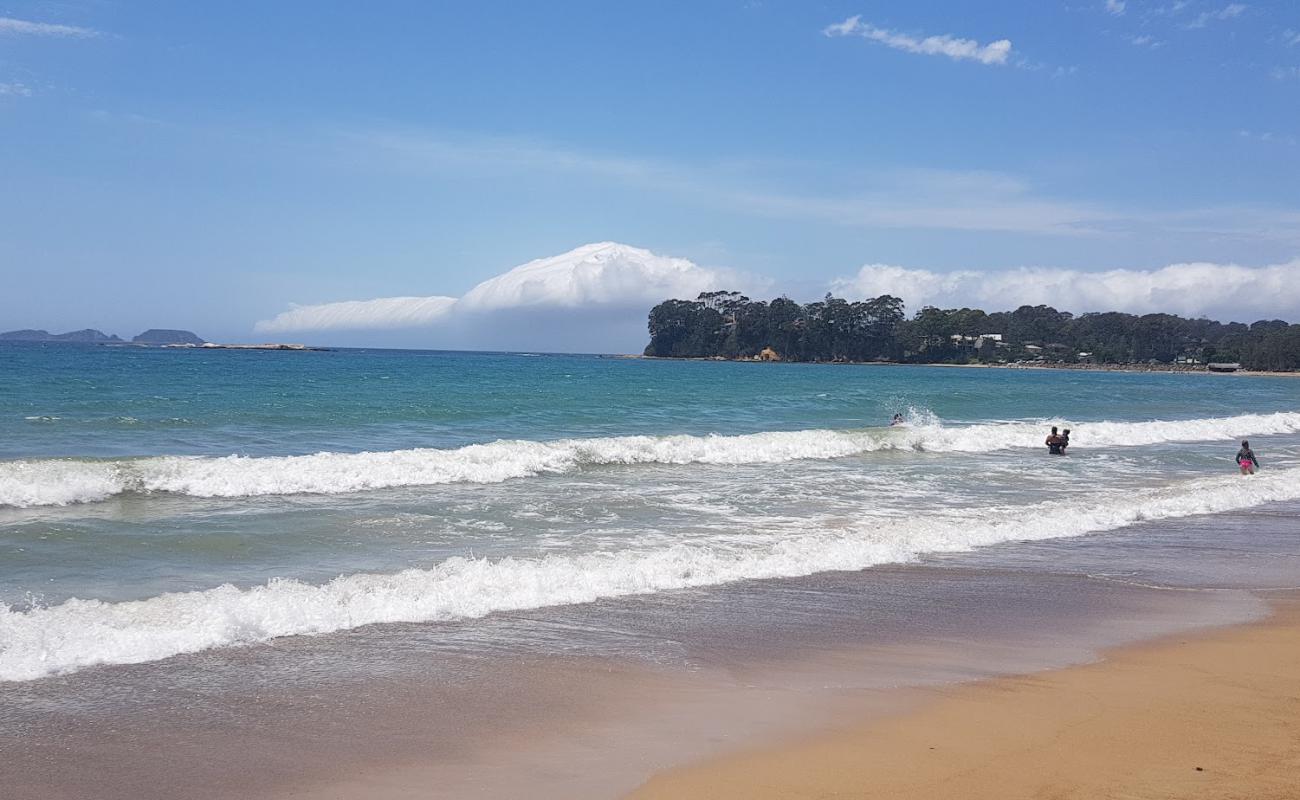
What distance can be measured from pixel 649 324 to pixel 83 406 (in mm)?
145905

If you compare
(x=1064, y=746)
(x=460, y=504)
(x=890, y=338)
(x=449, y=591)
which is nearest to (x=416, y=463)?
(x=460, y=504)

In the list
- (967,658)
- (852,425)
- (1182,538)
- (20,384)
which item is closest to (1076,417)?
(852,425)

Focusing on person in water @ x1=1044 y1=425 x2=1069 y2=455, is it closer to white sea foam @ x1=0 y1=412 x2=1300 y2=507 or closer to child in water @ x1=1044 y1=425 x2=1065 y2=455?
child in water @ x1=1044 y1=425 x2=1065 y2=455

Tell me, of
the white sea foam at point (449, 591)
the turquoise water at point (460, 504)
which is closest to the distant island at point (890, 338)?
the turquoise water at point (460, 504)

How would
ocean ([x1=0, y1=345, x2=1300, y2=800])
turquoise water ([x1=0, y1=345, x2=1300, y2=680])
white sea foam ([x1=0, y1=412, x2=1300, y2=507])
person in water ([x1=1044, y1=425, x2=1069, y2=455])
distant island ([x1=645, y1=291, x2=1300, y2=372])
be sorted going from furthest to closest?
distant island ([x1=645, y1=291, x2=1300, y2=372]) < person in water ([x1=1044, y1=425, x2=1069, y2=455]) < white sea foam ([x1=0, y1=412, x2=1300, y2=507]) < turquoise water ([x1=0, y1=345, x2=1300, y2=680]) < ocean ([x1=0, y1=345, x2=1300, y2=800])

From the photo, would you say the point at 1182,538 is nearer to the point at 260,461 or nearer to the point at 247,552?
the point at 247,552

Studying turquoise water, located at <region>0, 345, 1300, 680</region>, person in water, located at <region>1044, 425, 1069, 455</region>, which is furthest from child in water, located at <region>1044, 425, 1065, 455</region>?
turquoise water, located at <region>0, 345, 1300, 680</region>

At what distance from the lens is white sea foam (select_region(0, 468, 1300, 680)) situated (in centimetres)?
701

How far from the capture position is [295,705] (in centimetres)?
602

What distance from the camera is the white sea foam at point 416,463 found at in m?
15.3

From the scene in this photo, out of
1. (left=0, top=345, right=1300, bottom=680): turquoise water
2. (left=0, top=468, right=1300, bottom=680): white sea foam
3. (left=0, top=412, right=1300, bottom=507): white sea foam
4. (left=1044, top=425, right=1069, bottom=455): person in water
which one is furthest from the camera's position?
(left=1044, top=425, right=1069, bottom=455): person in water

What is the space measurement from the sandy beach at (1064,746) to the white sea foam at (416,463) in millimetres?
12546

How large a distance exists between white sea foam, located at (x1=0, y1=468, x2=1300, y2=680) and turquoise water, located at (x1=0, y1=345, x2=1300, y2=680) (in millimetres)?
28

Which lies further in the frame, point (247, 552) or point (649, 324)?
point (649, 324)
